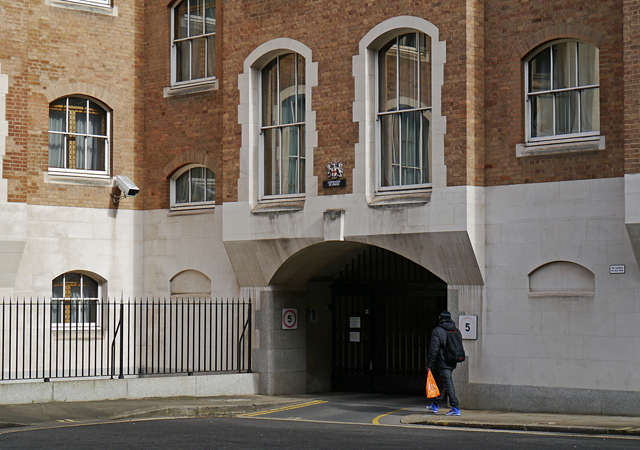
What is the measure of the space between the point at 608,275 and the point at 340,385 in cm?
751

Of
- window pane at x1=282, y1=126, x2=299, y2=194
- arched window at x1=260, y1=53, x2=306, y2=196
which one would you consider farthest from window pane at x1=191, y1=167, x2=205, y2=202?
window pane at x1=282, y1=126, x2=299, y2=194

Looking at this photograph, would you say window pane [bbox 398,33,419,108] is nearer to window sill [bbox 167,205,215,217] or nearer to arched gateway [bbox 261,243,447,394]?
arched gateway [bbox 261,243,447,394]

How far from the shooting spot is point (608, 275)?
1537cm

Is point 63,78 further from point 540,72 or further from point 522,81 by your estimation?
point 540,72

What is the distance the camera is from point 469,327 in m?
16.7

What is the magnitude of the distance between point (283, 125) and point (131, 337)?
615 centimetres

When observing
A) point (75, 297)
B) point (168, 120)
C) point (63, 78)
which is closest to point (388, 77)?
point (168, 120)

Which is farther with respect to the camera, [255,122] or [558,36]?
[255,122]

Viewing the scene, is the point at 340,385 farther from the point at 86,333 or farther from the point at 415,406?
the point at 86,333

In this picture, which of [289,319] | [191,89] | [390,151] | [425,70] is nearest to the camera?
[425,70]

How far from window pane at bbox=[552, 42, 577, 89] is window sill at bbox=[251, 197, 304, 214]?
5.27 meters

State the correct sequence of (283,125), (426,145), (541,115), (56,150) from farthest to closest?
1. (56,150)
2. (283,125)
3. (426,145)
4. (541,115)

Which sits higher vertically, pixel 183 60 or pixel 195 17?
pixel 195 17

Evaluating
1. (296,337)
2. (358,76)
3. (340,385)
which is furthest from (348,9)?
(340,385)
